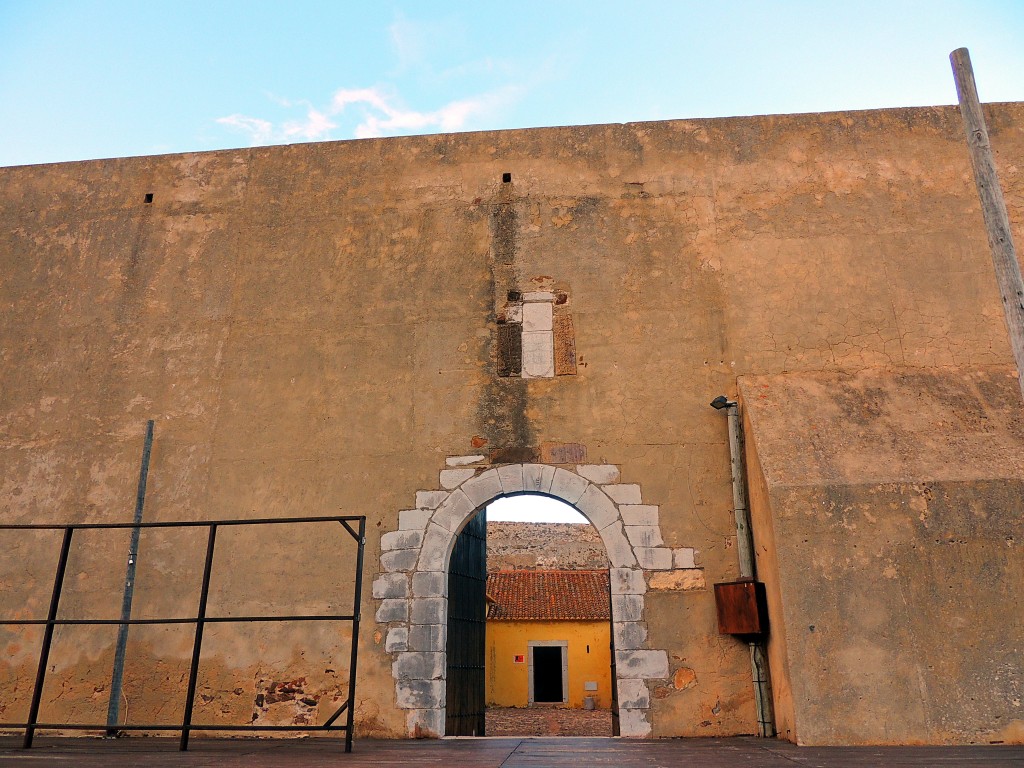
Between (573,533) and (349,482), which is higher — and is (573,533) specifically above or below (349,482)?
above

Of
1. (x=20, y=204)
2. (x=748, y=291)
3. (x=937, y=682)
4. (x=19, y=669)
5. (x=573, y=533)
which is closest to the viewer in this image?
(x=937, y=682)

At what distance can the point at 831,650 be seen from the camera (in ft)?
17.6

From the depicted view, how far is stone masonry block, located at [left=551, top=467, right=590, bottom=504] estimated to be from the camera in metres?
6.69

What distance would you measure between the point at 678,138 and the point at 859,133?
5.81 feet

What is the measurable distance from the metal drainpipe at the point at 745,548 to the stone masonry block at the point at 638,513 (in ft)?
2.22

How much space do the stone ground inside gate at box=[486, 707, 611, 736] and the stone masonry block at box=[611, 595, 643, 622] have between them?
4.59 metres

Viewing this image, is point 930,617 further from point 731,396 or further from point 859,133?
point 859,133

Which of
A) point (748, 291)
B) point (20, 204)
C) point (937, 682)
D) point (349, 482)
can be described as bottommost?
point (937, 682)

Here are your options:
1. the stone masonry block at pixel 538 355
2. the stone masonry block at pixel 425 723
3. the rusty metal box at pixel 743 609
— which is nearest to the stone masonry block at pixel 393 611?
the stone masonry block at pixel 425 723

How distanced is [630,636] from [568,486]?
1298 millimetres

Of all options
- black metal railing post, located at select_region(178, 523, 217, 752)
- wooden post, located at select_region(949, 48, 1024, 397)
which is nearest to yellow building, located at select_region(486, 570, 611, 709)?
black metal railing post, located at select_region(178, 523, 217, 752)

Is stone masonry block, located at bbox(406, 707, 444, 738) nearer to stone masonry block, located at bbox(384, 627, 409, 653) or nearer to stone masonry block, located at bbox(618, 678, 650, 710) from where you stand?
stone masonry block, located at bbox(384, 627, 409, 653)

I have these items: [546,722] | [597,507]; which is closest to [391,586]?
[597,507]

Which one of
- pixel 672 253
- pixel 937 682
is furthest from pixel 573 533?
pixel 937 682
